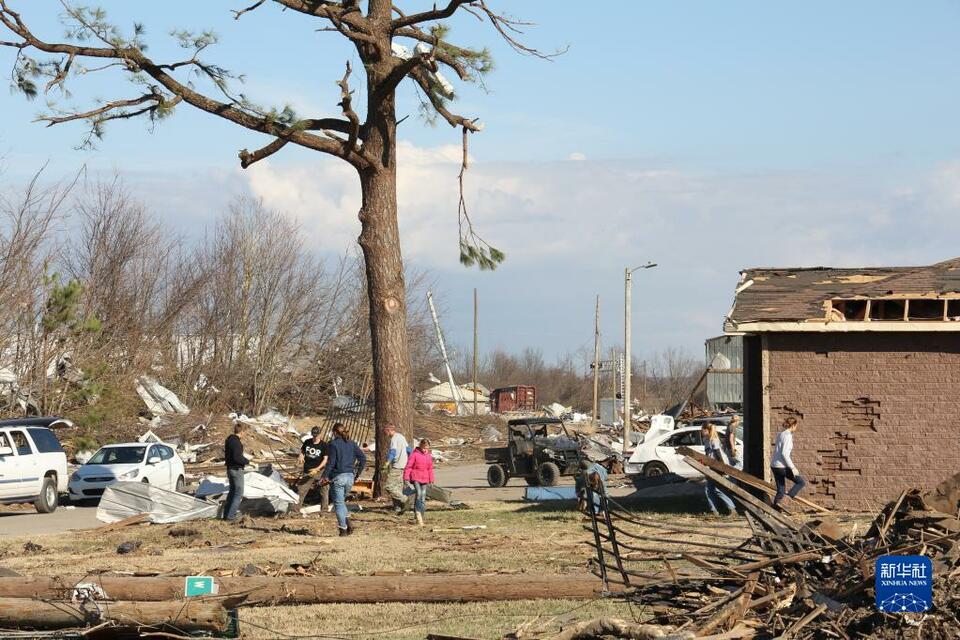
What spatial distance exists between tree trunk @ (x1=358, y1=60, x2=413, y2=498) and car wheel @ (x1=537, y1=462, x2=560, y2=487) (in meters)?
5.98

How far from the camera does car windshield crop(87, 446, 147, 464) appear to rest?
26.6 metres

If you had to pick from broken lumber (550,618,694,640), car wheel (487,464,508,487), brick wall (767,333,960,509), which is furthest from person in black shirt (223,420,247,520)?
broken lumber (550,618,694,640)

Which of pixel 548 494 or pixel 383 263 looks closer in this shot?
pixel 383 263

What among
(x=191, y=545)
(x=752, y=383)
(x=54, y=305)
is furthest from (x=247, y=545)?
(x=54, y=305)

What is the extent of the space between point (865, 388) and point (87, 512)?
50.0ft

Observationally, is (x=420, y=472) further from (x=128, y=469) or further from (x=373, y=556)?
(x=128, y=469)

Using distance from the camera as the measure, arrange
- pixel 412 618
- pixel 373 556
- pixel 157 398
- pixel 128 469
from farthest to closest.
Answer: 1. pixel 157 398
2. pixel 128 469
3. pixel 373 556
4. pixel 412 618

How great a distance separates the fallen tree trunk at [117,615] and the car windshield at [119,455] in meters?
16.7

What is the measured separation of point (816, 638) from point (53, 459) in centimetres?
2016

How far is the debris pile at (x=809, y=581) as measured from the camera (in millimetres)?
7652

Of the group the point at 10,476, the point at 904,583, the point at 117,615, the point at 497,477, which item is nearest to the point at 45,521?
the point at 10,476

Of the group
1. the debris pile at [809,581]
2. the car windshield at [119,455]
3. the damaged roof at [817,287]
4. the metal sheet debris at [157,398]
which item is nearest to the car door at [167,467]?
the car windshield at [119,455]

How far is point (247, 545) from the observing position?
16.9 m

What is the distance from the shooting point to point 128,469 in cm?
2612
